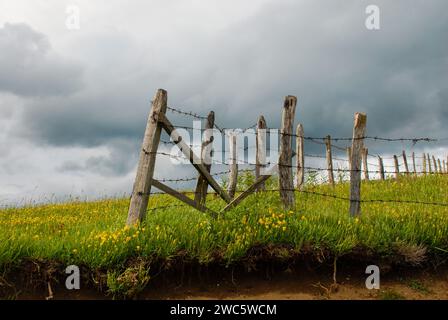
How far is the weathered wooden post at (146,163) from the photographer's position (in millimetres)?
7703

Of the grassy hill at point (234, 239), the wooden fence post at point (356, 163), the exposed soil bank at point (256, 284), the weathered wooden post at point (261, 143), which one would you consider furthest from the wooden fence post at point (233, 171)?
the exposed soil bank at point (256, 284)

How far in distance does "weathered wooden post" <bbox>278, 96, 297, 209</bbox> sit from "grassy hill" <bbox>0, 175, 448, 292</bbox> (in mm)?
241

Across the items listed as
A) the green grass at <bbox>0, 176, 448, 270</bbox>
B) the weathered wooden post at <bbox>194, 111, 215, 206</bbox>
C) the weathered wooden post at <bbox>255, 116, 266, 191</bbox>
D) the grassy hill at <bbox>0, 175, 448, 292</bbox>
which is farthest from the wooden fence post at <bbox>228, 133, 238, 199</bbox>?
the grassy hill at <bbox>0, 175, 448, 292</bbox>

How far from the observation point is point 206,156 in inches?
347

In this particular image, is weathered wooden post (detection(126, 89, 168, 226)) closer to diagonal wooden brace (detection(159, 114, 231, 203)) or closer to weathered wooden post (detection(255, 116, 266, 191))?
diagonal wooden brace (detection(159, 114, 231, 203))

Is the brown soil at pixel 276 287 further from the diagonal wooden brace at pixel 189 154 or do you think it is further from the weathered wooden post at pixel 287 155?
the diagonal wooden brace at pixel 189 154

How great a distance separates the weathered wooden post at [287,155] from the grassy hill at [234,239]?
241 millimetres

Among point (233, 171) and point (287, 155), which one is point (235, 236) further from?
point (233, 171)

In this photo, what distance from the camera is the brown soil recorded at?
22.4 ft

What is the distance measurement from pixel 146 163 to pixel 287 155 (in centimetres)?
287

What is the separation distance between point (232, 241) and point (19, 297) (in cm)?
350
